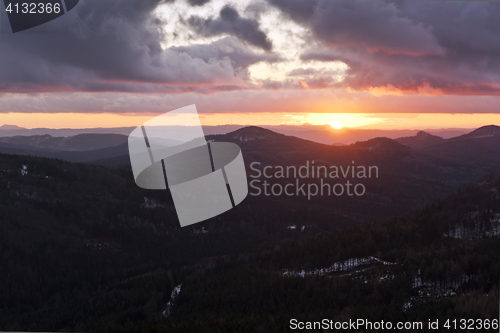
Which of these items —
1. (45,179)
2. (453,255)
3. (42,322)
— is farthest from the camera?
(45,179)

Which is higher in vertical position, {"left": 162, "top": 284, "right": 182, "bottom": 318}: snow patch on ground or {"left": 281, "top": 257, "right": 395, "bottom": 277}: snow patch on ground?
{"left": 281, "top": 257, "right": 395, "bottom": 277}: snow patch on ground

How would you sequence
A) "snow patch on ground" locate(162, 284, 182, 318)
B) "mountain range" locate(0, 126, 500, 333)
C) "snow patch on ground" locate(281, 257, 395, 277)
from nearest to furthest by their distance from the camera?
"mountain range" locate(0, 126, 500, 333) < "snow patch on ground" locate(162, 284, 182, 318) < "snow patch on ground" locate(281, 257, 395, 277)

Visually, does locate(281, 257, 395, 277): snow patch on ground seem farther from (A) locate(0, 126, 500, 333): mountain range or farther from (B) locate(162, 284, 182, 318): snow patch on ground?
(B) locate(162, 284, 182, 318): snow patch on ground

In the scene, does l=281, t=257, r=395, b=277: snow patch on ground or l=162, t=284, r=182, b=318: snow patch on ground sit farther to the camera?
l=281, t=257, r=395, b=277: snow patch on ground

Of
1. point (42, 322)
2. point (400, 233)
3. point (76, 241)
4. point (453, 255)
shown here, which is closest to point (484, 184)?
point (400, 233)

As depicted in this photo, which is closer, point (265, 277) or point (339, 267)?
point (265, 277)

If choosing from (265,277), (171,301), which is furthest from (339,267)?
(171,301)

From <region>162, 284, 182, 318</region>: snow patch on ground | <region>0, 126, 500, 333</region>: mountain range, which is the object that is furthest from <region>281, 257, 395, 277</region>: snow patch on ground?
<region>162, 284, 182, 318</region>: snow patch on ground

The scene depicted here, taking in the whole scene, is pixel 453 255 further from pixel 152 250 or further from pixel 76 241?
pixel 76 241

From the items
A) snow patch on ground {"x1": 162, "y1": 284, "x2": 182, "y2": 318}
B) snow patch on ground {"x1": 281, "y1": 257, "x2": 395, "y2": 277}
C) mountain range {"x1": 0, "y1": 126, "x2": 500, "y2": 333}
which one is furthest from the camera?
snow patch on ground {"x1": 281, "y1": 257, "x2": 395, "y2": 277}

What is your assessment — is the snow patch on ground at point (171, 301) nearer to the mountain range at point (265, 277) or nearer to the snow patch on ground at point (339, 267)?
the mountain range at point (265, 277)

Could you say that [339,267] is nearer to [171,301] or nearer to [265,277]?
[265,277]
